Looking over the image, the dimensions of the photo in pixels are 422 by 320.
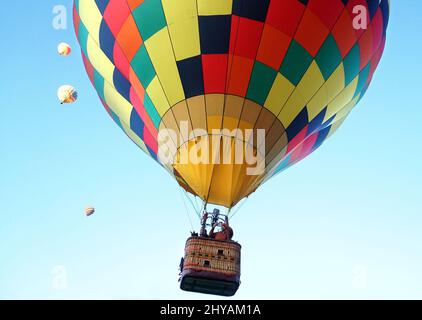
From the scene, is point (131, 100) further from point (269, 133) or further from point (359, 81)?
point (359, 81)

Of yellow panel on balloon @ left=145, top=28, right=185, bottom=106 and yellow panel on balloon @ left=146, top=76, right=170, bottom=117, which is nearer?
yellow panel on balloon @ left=145, top=28, right=185, bottom=106

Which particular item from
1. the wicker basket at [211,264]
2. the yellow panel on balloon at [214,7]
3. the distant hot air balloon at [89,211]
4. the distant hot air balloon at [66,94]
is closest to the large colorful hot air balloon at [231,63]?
the yellow panel on balloon at [214,7]

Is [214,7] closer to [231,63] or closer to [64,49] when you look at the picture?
[231,63]

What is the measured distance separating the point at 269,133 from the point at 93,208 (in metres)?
4.11

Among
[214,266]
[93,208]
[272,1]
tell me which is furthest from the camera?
[93,208]

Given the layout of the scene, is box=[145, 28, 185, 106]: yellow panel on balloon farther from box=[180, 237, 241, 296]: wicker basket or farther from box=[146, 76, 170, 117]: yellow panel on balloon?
box=[180, 237, 241, 296]: wicker basket

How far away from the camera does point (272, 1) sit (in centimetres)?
731

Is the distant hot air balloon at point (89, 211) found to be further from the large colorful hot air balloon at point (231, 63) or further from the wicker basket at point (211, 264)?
the wicker basket at point (211, 264)

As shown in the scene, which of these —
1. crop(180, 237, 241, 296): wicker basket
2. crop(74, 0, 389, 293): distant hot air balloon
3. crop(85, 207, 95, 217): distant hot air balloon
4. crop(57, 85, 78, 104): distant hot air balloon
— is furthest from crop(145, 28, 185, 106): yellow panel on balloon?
crop(85, 207, 95, 217): distant hot air balloon

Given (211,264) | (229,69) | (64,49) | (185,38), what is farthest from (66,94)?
(211,264)

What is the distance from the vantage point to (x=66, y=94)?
32.3 ft

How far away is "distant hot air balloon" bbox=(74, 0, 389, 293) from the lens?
289 inches

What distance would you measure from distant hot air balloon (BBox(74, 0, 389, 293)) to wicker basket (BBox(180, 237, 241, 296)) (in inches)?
6.5

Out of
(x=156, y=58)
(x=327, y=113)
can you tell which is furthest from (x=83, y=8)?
(x=327, y=113)
